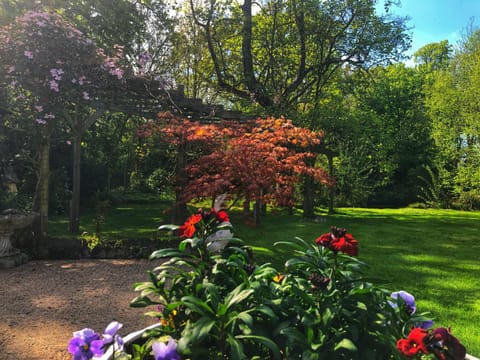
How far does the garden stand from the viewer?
176 centimetres

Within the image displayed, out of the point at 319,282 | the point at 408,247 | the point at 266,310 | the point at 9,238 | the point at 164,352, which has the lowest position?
the point at 408,247

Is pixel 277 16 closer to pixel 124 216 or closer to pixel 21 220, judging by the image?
pixel 124 216

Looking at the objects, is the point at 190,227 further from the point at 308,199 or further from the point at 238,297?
the point at 308,199

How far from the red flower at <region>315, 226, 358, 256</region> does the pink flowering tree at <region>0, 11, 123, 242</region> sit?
5775 mm

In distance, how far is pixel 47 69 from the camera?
625 cm

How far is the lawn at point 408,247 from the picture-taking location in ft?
13.7

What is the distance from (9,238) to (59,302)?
7.25ft

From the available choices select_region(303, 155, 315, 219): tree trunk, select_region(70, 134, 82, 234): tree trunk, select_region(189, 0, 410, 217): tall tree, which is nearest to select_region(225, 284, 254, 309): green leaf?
select_region(70, 134, 82, 234): tree trunk

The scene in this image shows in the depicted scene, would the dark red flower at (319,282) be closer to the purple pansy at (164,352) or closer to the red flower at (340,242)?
the red flower at (340,242)

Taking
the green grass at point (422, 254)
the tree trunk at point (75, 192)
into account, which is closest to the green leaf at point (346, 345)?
the green grass at point (422, 254)

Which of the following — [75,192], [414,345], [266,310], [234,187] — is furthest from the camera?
[75,192]

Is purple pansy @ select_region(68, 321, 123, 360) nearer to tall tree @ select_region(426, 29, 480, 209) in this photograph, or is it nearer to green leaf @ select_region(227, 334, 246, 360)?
green leaf @ select_region(227, 334, 246, 360)

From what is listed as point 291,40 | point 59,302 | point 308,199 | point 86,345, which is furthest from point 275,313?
point 291,40

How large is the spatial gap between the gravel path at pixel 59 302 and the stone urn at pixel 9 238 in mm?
145
